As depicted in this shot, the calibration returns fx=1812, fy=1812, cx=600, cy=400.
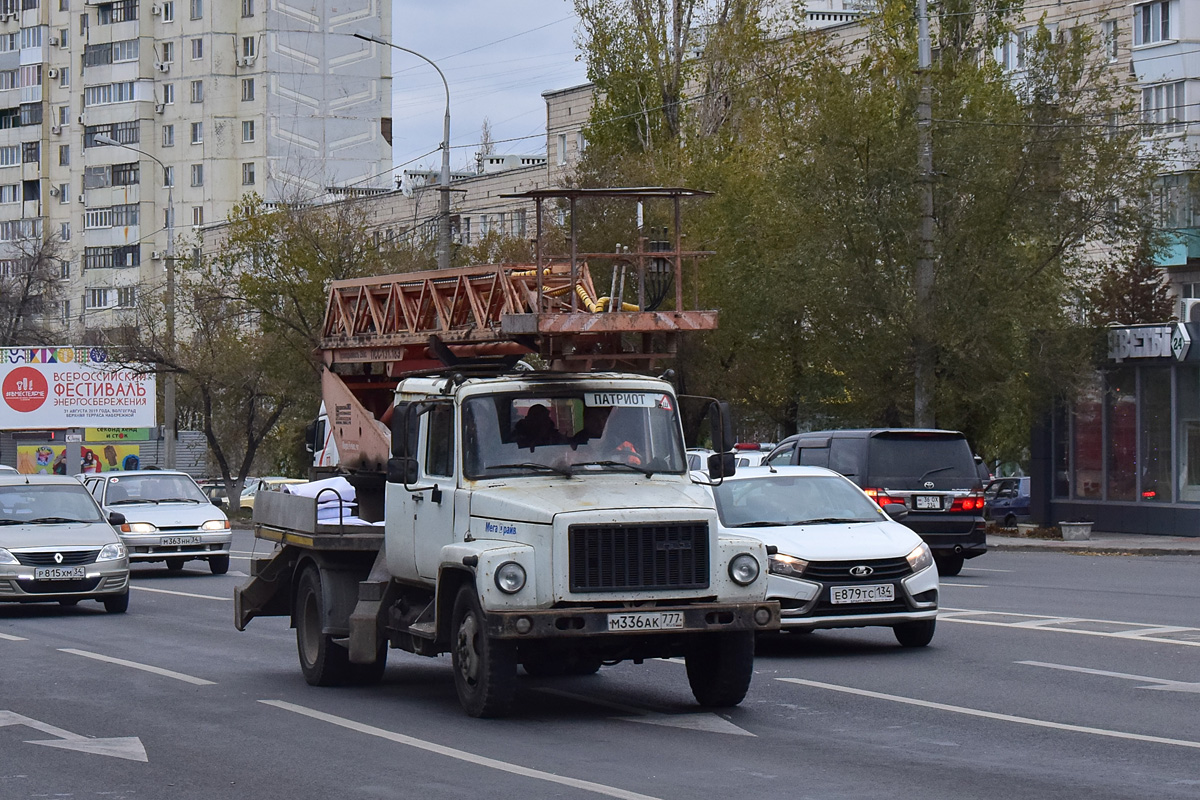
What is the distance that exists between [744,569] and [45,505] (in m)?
12.7

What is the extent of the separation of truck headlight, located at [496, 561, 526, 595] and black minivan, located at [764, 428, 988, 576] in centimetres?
1254

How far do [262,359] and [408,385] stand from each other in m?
42.3

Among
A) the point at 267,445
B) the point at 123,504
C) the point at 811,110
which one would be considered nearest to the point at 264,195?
the point at 267,445

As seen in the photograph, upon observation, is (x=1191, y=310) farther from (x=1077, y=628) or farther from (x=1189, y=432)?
(x=1077, y=628)

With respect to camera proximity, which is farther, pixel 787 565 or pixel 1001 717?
pixel 787 565

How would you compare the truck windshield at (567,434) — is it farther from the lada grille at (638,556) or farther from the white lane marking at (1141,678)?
the white lane marking at (1141,678)

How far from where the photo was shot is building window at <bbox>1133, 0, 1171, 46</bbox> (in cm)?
5716

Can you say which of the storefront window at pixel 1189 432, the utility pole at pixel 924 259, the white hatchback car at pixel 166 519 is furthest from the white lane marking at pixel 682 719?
the storefront window at pixel 1189 432

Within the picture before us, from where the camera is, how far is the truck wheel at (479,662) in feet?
35.9

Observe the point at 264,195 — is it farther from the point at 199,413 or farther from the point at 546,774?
the point at 546,774

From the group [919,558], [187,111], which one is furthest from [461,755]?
[187,111]

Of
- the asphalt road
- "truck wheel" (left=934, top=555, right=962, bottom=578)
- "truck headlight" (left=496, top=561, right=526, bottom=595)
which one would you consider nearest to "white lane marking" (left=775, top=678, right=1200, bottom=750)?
the asphalt road

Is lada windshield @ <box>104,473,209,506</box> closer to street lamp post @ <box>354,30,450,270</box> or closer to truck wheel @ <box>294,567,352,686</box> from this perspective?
street lamp post @ <box>354,30,450,270</box>

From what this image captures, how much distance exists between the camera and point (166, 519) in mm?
27094
